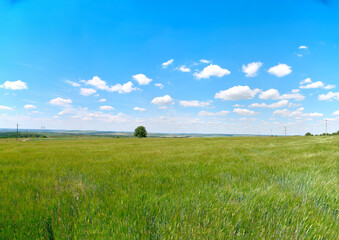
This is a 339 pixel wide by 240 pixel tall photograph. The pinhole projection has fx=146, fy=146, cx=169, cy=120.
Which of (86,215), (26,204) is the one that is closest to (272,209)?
(86,215)

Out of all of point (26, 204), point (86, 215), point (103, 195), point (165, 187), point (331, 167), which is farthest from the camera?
point (331, 167)

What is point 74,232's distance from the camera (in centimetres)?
183

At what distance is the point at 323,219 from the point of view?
→ 208 cm

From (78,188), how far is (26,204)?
2.74 feet

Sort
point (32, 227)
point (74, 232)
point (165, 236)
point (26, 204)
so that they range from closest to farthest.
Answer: point (165, 236)
point (74, 232)
point (32, 227)
point (26, 204)

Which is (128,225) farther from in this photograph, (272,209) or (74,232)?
(272,209)

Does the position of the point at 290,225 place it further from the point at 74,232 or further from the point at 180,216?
the point at 74,232

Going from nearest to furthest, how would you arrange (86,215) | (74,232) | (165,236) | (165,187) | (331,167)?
(165,236)
(74,232)
(86,215)
(165,187)
(331,167)

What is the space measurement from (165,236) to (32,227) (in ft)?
5.96

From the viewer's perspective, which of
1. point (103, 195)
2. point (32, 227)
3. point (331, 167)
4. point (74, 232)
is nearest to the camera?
point (74, 232)

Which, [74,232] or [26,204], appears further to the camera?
[26,204]

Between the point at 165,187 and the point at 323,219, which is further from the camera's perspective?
the point at 165,187

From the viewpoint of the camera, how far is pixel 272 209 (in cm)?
229

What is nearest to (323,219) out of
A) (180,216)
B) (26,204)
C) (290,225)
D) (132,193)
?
(290,225)
